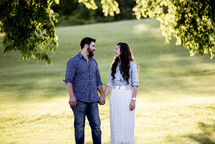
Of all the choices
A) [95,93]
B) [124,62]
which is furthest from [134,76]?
[95,93]

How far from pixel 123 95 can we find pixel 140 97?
836 centimetres

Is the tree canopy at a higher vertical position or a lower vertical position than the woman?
higher

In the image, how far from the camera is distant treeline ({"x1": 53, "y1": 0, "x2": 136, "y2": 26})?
52500 mm

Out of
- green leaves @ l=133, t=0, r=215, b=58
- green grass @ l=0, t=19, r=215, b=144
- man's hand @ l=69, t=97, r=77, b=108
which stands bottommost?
green grass @ l=0, t=19, r=215, b=144

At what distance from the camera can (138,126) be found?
964cm

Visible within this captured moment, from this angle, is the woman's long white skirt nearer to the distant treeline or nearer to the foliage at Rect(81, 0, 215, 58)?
the foliage at Rect(81, 0, 215, 58)

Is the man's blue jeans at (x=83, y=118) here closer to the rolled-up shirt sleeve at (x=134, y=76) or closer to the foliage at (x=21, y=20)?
the rolled-up shirt sleeve at (x=134, y=76)

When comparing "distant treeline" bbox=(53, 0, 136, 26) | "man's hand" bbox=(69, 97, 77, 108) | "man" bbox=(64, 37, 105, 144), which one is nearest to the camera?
"man's hand" bbox=(69, 97, 77, 108)

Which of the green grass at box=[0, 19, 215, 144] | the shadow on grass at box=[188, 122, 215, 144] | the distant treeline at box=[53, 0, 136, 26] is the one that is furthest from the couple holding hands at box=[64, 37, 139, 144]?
the distant treeline at box=[53, 0, 136, 26]

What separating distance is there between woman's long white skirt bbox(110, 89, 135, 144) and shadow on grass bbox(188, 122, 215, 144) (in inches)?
Answer: 93.0

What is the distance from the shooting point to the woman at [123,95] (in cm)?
593

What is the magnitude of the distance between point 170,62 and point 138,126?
13055 mm

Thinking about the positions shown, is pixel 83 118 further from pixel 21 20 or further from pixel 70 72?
pixel 21 20

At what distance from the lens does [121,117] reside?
5.98 m
